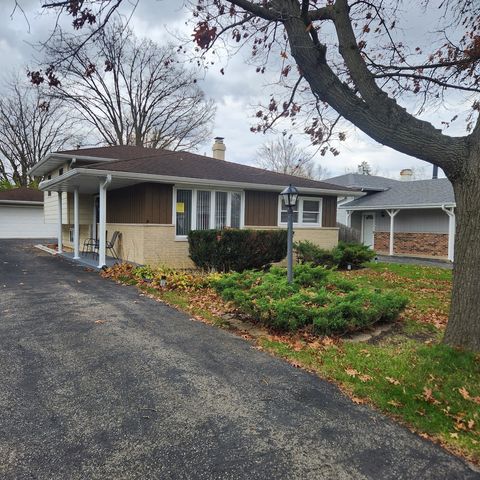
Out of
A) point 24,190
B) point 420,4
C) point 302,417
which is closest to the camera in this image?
point 302,417

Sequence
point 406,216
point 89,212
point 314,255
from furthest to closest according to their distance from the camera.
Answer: point 406,216 < point 89,212 < point 314,255

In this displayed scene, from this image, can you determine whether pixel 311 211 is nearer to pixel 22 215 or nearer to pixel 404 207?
pixel 404 207

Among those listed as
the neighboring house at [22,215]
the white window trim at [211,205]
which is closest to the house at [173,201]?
the white window trim at [211,205]

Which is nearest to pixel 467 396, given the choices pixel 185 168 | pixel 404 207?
pixel 185 168

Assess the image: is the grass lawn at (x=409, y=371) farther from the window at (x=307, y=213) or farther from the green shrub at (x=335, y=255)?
the window at (x=307, y=213)

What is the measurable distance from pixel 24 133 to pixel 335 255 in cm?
3148

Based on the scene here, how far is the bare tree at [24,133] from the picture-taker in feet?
104

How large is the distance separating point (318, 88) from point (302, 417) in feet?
11.9

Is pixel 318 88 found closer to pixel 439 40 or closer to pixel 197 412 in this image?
pixel 439 40

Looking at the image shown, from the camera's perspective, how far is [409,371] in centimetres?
383

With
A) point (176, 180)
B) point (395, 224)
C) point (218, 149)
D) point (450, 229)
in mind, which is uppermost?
point (218, 149)

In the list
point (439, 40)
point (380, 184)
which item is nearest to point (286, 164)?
point (380, 184)

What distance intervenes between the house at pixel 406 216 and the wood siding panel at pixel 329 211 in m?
2.26

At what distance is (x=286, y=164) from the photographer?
122 ft
